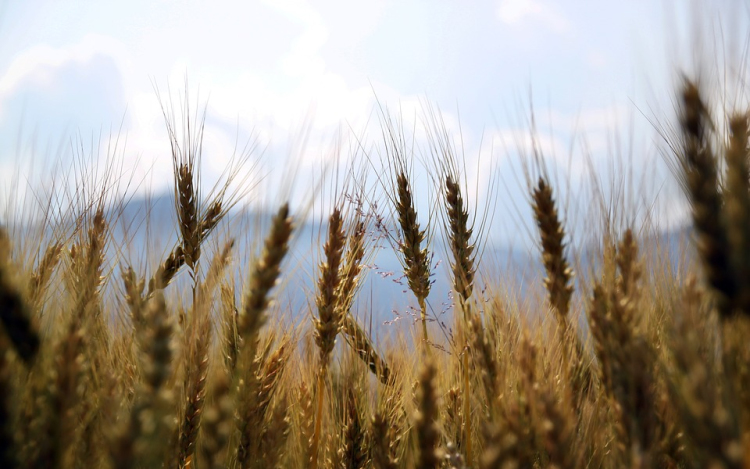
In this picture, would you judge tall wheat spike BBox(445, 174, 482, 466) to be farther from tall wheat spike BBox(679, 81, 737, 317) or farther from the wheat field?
tall wheat spike BBox(679, 81, 737, 317)

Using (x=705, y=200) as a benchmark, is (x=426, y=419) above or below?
below

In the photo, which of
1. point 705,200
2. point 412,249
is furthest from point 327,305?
point 705,200

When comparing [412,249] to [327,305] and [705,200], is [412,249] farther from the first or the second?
[705,200]

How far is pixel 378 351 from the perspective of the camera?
229cm

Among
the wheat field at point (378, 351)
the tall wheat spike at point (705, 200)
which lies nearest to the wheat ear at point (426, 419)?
the wheat field at point (378, 351)

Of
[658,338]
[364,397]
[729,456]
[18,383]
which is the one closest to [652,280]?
[658,338]

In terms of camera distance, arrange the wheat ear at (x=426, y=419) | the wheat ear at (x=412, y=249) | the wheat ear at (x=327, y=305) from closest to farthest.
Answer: the wheat ear at (x=426, y=419) → the wheat ear at (x=327, y=305) → the wheat ear at (x=412, y=249)

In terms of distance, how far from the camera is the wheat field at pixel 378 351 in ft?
3.26

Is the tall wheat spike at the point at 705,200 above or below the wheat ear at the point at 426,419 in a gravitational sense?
above

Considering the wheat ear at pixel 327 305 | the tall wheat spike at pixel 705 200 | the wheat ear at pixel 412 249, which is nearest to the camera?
the tall wheat spike at pixel 705 200

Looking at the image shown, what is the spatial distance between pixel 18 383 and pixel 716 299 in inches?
55.4

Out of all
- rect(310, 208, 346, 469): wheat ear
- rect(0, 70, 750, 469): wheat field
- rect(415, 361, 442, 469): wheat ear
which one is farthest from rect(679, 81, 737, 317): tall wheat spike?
rect(310, 208, 346, 469): wheat ear

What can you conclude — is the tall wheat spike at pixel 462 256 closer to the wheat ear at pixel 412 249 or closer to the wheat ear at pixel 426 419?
the wheat ear at pixel 412 249

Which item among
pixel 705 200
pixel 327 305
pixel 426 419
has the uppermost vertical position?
pixel 705 200
